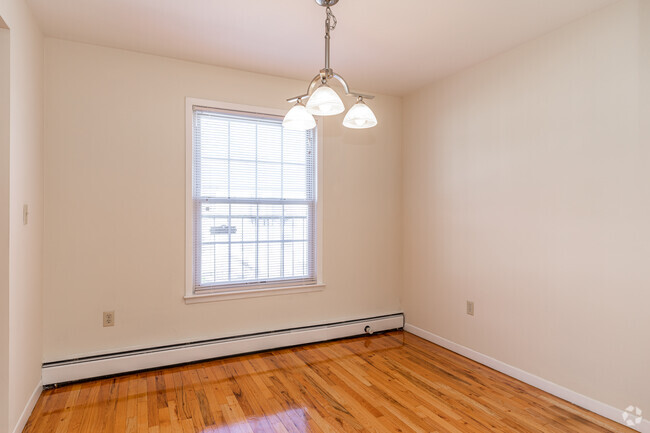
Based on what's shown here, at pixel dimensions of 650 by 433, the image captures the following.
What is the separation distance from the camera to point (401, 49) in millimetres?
3025

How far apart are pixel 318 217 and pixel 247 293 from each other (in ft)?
3.29

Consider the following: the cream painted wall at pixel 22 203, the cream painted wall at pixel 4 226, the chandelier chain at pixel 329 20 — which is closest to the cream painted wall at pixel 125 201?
the cream painted wall at pixel 22 203

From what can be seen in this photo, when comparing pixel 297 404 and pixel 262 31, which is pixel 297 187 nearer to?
pixel 262 31

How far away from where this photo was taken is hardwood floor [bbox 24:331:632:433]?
2.29 meters

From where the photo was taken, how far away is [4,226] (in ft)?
6.51

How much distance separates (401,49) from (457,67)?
2.29 ft

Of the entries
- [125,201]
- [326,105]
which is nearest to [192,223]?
[125,201]

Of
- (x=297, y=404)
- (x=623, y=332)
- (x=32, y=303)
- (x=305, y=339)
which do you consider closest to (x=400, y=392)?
(x=297, y=404)

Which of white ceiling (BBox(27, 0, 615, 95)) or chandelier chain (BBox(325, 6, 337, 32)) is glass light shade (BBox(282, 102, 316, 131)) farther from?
white ceiling (BBox(27, 0, 615, 95))

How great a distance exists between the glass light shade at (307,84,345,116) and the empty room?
1 centimetres

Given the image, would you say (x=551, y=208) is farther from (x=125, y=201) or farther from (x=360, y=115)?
(x=125, y=201)

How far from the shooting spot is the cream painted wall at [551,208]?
7.60 ft

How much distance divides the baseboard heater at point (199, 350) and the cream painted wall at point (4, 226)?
0.87 meters

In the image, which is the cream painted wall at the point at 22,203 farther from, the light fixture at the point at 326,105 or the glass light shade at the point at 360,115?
the glass light shade at the point at 360,115
